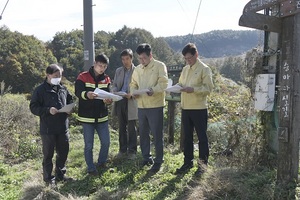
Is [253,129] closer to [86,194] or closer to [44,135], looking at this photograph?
[86,194]

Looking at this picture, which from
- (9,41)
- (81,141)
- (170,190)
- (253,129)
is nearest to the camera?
(170,190)

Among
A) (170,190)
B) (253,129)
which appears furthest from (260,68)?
(170,190)

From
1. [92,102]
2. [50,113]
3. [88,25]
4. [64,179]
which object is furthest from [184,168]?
[88,25]

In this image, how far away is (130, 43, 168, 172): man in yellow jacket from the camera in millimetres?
4793

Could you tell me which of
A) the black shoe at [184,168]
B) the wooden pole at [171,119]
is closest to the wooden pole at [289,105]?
the black shoe at [184,168]

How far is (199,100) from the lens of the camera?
4.54m

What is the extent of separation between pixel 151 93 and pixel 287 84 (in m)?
1.83

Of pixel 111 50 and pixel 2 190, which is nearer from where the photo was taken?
pixel 2 190

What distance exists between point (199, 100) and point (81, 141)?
411 cm

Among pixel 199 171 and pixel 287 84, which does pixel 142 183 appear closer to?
pixel 199 171

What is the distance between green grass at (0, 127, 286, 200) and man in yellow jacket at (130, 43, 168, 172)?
1.38 feet

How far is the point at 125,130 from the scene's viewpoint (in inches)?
233

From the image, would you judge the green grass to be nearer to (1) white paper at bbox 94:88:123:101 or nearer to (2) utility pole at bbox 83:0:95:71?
(1) white paper at bbox 94:88:123:101

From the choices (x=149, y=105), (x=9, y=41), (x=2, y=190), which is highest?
(x=9, y=41)
